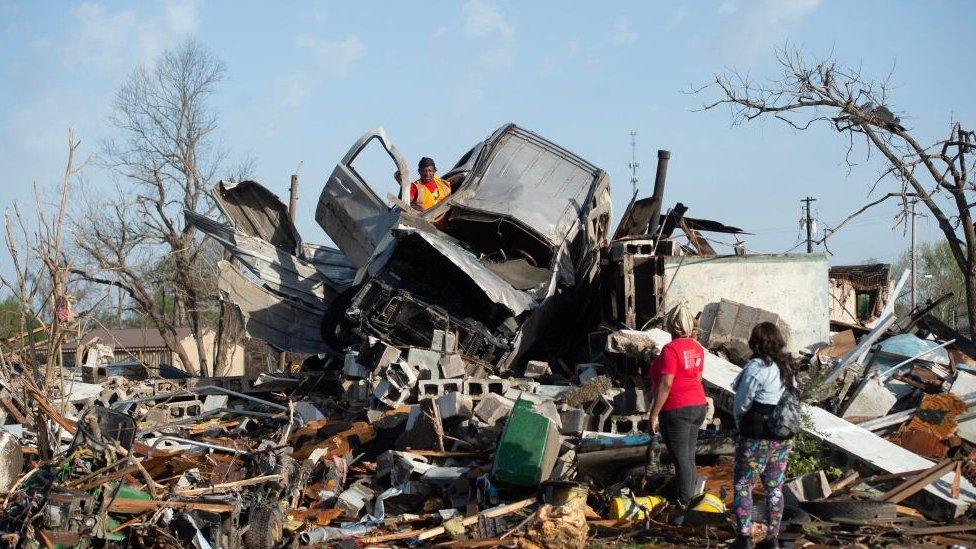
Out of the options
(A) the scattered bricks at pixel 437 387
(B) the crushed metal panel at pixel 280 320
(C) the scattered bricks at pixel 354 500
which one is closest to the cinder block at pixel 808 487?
(C) the scattered bricks at pixel 354 500

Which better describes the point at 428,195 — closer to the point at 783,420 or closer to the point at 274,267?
the point at 274,267

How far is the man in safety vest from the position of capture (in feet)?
38.1

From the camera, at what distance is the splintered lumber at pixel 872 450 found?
6.95 m

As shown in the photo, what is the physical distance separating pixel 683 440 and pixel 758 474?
3.77 feet

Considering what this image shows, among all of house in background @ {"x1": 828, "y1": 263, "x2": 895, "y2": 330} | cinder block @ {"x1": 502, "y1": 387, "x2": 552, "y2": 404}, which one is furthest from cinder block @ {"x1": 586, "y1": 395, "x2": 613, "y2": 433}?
house in background @ {"x1": 828, "y1": 263, "x2": 895, "y2": 330}

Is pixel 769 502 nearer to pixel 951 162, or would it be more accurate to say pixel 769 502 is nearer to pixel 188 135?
pixel 951 162

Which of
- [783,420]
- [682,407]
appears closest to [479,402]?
[682,407]

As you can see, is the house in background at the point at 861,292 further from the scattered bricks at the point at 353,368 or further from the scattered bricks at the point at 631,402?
the scattered bricks at the point at 353,368

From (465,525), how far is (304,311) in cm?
594

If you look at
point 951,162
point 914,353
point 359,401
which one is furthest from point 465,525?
point 951,162

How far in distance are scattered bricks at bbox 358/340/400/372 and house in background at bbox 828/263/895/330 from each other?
8.52m

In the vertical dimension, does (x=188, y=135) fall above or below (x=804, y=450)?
above

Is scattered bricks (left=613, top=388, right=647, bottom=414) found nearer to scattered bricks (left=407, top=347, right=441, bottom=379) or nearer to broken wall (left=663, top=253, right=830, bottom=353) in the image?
scattered bricks (left=407, top=347, right=441, bottom=379)

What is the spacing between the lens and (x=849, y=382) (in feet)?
31.8
